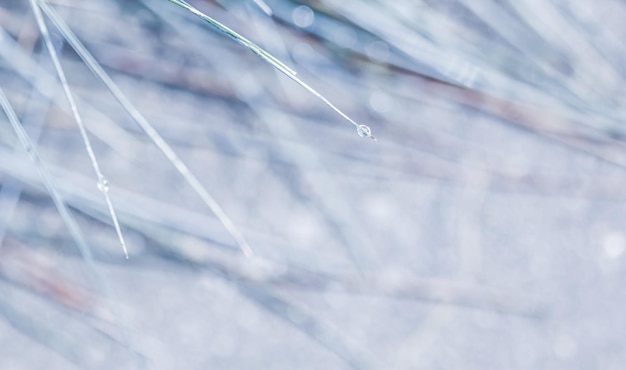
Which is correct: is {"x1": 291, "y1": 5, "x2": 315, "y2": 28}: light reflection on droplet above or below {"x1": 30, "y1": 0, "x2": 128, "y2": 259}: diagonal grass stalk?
above

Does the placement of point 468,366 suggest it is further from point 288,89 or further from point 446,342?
point 288,89

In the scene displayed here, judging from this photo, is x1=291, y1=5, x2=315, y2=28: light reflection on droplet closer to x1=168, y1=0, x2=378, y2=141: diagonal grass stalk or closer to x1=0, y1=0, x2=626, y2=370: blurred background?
x1=0, y1=0, x2=626, y2=370: blurred background

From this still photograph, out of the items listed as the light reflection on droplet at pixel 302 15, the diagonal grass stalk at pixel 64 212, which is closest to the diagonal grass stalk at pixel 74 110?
the diagonal grass stalk at pixel 64 212

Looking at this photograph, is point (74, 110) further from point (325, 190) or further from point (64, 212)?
point (325, 190)

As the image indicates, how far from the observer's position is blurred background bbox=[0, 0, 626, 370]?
21.2 inches

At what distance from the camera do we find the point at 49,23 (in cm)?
54

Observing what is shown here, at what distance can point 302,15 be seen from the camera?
0.56m

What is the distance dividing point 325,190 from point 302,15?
0.12 m

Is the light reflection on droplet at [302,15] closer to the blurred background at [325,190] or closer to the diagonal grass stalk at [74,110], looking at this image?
the blurred background at [325,190]

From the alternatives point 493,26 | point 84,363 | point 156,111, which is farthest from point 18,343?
point 493,26

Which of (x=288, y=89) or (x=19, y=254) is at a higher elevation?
(x=288, y=89)

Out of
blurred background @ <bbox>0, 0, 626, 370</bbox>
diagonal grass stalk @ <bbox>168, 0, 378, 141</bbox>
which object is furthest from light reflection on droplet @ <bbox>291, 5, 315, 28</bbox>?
diagonal grass stalk @ <bbox>168, 0, 378, 141</bbox>

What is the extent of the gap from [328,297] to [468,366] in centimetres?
11

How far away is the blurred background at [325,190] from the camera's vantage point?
1.77 feet
